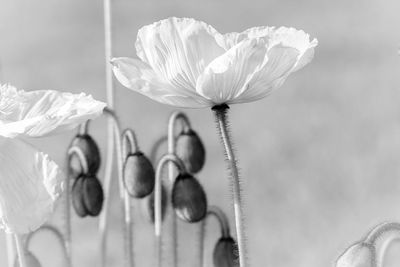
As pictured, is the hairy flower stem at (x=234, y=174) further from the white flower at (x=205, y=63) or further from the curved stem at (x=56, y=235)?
the curved stem at (x=56, y=235)

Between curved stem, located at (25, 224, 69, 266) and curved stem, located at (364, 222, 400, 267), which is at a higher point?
curved stem, located at (25, 224, 69, 266)

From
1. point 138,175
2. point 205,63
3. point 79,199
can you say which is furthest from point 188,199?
point 205,63

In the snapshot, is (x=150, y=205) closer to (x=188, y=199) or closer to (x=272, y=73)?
(x=188, y=199)

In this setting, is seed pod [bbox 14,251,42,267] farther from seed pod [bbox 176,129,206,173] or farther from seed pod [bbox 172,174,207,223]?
seed pod [bbox 176,129,206,173]

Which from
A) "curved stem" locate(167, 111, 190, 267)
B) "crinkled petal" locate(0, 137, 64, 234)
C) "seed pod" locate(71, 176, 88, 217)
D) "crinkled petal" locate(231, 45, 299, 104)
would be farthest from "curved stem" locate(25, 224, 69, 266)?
"crinkled petal" locate(231, 45, 299, 104)

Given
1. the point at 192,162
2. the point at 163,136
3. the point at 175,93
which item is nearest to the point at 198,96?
the point at 175,93

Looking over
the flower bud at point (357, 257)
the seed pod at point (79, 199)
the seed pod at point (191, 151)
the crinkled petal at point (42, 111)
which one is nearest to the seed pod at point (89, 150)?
the seed pod at point (79, 199)
